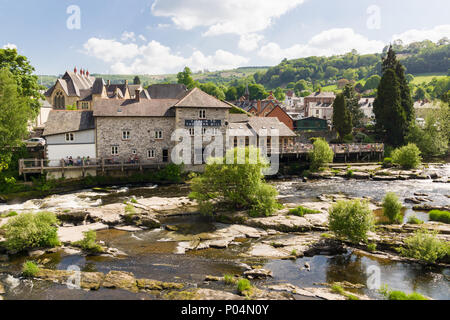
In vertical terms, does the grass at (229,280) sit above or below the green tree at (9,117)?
below

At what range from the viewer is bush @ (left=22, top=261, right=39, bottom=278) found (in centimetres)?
1786

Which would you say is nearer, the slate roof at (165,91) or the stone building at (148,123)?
the stone building at (148,123)

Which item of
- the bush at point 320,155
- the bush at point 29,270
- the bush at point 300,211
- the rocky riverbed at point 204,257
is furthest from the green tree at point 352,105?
the bush at point 29,270

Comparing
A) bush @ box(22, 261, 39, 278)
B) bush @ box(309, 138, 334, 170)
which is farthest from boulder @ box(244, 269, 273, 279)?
bush @ box(309, 138, 334, 170)

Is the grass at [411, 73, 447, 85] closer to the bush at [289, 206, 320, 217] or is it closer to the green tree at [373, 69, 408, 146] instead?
the green tree at [373, 69, 408, 146]

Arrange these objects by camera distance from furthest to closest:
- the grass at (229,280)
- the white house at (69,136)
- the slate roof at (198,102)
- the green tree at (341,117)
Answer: the green tree at (341,117) → the slate roof at (198,102) → the white house at (69,136) → the grass at (229,280)

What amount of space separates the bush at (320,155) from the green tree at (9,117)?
36.4m

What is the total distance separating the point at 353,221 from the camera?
21.2m

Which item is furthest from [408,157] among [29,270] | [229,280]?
[29,270]

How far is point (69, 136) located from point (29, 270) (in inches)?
988

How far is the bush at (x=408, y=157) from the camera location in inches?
1929

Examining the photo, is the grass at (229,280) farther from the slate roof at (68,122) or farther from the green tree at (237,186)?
the slate roof at (68,122)

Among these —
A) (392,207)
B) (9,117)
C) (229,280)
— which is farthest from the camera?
(9,117)

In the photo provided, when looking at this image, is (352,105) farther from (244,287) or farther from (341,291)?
(244,287)
